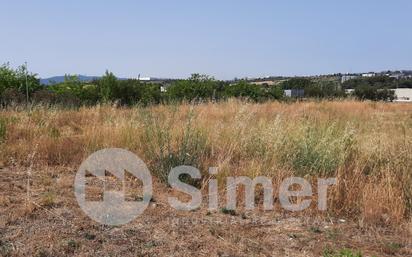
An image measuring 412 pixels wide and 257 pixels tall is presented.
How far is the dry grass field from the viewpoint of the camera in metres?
3.07

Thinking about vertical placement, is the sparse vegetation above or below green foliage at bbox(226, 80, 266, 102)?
below

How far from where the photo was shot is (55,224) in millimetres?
3350

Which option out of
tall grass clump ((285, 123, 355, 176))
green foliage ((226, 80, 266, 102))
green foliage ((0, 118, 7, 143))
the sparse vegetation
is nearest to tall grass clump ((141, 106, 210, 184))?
the sparse vegetation

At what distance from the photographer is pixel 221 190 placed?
14.3 ft

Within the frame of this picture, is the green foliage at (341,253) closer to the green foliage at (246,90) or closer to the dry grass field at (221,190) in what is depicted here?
the dry grass field at (221,190)

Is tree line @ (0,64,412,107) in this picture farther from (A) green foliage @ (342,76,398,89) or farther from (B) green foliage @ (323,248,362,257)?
(A) green foliage @ (342,76,398,89)

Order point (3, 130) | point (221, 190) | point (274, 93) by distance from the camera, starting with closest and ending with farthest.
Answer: point (221, 190) < point (3, 130) < point (274, 93)

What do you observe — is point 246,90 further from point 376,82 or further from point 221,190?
point 376,82

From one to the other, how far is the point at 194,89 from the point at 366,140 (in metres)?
15.0

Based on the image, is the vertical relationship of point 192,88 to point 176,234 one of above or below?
above

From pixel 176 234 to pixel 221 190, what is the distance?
1.20 metres

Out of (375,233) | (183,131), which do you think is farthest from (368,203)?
(183,131)

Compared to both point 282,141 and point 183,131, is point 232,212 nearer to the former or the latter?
point 282,141

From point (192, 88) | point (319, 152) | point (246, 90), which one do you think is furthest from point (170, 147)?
point (246, 90)
